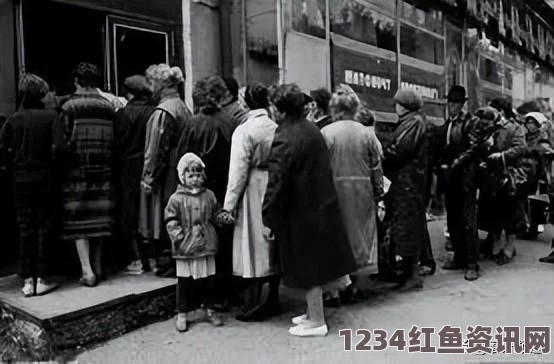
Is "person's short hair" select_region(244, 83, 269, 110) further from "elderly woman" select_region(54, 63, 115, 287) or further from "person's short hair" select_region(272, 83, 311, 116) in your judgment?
"elderly woman" select_region(54, 63, 115, 287)

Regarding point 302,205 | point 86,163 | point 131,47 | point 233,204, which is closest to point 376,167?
point 302,205

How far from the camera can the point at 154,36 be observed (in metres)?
6.55

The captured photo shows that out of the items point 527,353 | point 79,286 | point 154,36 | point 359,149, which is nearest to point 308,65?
point 154,36

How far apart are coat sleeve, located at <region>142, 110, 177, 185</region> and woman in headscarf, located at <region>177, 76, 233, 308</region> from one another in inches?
6.3

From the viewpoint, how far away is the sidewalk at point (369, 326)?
12.4 ft

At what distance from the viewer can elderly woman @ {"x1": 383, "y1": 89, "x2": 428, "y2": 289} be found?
518 centimetres

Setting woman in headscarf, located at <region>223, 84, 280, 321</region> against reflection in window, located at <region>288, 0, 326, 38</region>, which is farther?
reflection in window, located at <region>288, 0, 326, 38</region>

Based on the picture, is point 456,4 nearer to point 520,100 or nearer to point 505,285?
point 520,100

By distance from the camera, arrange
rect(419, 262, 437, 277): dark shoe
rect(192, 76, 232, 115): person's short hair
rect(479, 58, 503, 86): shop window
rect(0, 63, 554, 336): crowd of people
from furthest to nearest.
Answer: rect(479, 58, 503, 86): shop window < rect(419, 262, 437, 277): dark shoe < rect(192, 76, 232, 115): person's short hair < rect(0, 63, 554, 336): crowd of people

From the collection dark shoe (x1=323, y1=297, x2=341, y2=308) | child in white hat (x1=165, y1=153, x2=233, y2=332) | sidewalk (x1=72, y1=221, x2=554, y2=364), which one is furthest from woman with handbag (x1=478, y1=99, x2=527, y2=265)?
child in white hat (x1=165, y1=153, x2=233, y2=332)

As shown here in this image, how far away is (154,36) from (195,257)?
3.32m

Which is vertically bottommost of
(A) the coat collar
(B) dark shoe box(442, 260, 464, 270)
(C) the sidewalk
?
(C) the sidewalk

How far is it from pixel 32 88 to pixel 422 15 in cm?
690

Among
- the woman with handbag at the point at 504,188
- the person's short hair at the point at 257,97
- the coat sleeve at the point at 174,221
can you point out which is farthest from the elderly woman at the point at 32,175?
the woman with handbag at the point at 504,188
